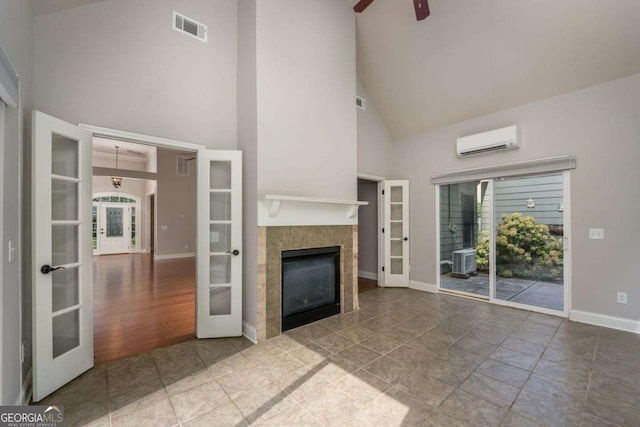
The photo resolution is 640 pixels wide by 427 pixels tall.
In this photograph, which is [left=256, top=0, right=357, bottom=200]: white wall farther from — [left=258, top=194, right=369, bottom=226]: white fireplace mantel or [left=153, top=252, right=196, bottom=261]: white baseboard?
[left=153, top=252, right=196, bottom=261]: white baseboard

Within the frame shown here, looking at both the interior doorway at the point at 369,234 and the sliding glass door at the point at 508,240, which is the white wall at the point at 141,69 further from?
the sliding glass door at the point at 508,240

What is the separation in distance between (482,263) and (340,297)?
2728 mm

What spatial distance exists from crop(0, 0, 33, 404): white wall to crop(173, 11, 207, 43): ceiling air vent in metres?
1.21

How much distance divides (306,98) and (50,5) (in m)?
2.43

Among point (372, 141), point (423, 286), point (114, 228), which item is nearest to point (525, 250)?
point (423, 286)

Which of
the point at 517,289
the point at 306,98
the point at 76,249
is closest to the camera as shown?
the point at 76,249

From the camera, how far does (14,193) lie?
1.83 m

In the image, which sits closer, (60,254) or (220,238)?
(60,254)

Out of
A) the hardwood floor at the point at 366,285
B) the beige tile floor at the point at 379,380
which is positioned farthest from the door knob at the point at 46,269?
the hardwood floor at the point at 366,285

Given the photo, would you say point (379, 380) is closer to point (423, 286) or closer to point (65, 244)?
point (65, 244)

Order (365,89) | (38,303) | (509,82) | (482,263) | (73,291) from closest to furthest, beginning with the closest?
(38,303) < (73,291) < (509,82) < (482,263) < (365,89)

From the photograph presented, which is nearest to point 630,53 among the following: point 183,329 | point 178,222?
point 183,329

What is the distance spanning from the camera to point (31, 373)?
2.12m

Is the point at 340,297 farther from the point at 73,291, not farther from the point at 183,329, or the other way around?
the point at 73,291
